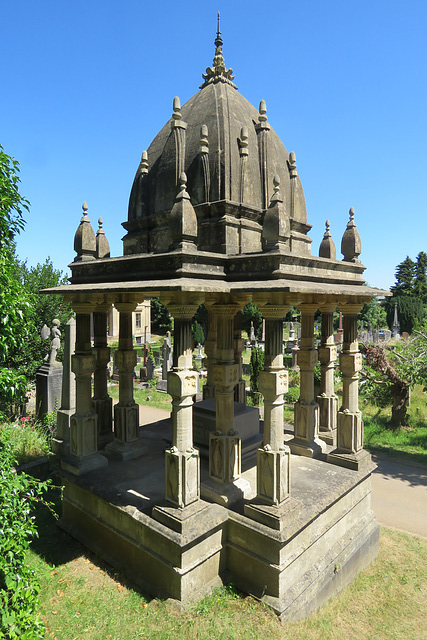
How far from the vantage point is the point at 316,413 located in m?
10.5

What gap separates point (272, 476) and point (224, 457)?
1.28 meters

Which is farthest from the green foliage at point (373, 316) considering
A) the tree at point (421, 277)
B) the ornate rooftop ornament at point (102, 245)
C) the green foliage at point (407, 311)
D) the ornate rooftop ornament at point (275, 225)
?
the ornate rooftop ornament at point (275, 225)

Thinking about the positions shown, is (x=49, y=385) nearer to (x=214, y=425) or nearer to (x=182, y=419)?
(x=214, y=425)

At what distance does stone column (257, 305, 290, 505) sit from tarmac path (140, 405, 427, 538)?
5491 mm

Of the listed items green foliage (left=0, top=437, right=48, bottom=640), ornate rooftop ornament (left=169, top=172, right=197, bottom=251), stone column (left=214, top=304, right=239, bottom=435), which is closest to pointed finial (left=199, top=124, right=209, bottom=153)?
ornate rooftop ornament (left=169, top=172, right=197, bottom=251)

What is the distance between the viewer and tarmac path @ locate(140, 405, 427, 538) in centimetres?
1023

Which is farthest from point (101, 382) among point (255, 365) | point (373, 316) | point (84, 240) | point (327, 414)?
point (373, 316)

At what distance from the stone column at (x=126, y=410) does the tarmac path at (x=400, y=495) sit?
706 centimetres

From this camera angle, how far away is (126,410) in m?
10.1

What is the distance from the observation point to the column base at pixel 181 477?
6660mm

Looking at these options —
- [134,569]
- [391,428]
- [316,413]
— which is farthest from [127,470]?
[391,428]

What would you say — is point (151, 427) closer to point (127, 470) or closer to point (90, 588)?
point (127, 470)

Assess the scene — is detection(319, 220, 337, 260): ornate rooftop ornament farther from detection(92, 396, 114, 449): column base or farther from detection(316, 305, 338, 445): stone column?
detection(92, 396, 114, 449): column base

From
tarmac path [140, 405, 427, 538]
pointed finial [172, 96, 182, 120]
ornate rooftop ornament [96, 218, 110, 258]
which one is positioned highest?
pointed finial [172, 96, 182, 120]
